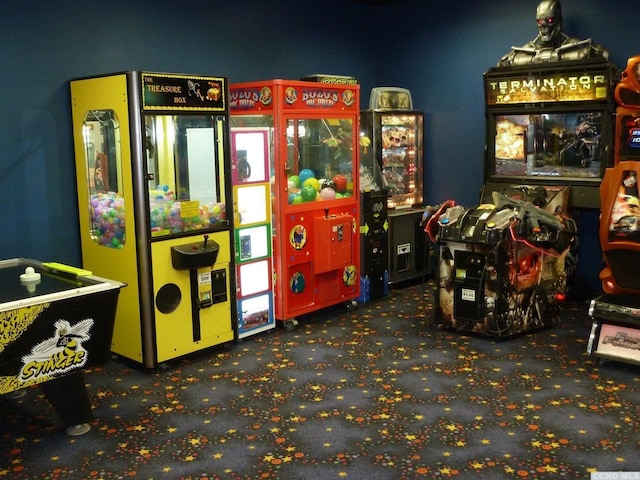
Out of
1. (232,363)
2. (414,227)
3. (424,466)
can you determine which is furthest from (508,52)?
(424,466)

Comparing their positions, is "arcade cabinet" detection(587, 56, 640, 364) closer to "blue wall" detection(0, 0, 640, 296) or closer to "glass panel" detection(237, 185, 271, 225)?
"blue wall" detection(0, 0, 640, 296)

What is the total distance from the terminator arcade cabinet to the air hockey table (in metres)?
2.79

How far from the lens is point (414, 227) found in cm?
Result: 713

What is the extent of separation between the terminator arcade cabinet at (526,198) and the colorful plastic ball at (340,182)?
1072 millimetres

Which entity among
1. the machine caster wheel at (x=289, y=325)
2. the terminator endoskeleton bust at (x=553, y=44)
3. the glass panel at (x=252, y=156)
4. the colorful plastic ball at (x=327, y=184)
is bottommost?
the machine caster wheel at (x=289, y=325)

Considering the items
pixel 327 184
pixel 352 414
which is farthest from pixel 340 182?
pixel 352 414

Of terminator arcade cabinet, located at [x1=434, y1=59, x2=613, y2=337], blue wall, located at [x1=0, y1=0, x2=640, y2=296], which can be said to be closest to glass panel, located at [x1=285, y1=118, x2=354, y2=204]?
blue wall, located at [x1=0, y1=0, x2=640, y2=296]

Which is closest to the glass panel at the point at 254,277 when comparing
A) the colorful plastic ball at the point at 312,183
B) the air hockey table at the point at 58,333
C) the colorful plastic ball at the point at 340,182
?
the colorful plastic ball at the point at 312,183

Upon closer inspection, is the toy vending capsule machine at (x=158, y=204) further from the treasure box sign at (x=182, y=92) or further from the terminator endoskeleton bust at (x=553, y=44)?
the terminator endoskeleton bust at (x=553, y=44)

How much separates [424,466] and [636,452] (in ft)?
3.72

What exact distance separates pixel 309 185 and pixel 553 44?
2.56 m

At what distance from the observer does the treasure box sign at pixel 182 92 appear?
4457 millimetres

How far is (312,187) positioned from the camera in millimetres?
5809

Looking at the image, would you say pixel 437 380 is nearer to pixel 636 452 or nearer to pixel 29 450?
pixel 636 452
